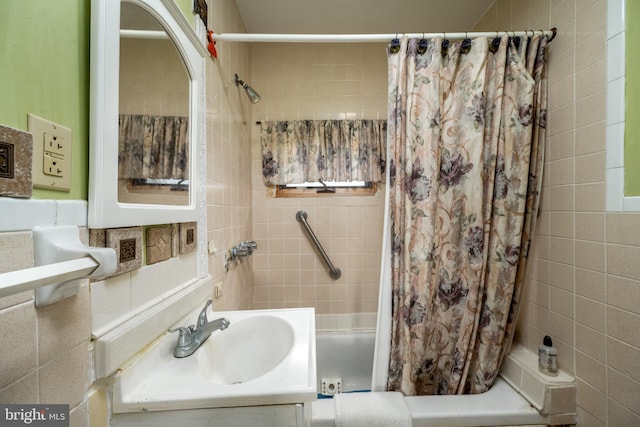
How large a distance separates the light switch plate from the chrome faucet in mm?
516

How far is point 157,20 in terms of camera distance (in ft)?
2.50

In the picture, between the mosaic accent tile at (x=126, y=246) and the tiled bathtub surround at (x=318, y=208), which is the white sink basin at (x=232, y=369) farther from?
the tiled bathtub surround at (x=318, y=208)

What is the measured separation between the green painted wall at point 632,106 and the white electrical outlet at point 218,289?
1.66m

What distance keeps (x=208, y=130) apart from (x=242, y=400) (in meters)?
1.02

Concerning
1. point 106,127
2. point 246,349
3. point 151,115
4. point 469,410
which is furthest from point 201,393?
point 469,410

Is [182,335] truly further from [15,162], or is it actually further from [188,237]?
[15,162]

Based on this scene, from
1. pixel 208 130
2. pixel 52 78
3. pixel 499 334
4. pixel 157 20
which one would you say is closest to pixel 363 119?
pixel 208 130

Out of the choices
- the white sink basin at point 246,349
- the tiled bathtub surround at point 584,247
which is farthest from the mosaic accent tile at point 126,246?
the tiled bathtub surround at point 584,247

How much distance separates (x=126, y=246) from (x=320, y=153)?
1.49 metres

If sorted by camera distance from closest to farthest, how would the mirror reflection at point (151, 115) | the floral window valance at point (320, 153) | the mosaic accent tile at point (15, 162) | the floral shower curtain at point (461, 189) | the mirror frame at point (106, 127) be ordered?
the mosaic accent tile at point (15, 162) → the mirror frame at point (106, 127) → the mirror reflection at point (151, 115) → the floral shower curtain at point (461, 189) → the floral window valance at point (320, 153)

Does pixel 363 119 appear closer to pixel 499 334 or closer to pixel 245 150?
pixel 245 150

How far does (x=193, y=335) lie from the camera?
2.65ft

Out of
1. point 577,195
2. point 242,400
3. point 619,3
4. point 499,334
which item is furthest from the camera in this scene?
point 499,334

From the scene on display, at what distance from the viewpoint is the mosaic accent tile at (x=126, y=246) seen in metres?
0.58
